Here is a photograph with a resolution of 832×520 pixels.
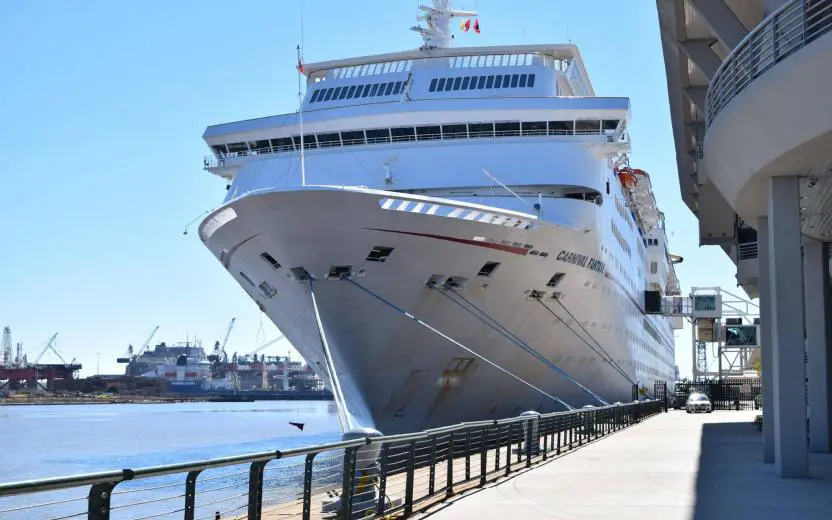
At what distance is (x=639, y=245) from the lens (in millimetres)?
49406

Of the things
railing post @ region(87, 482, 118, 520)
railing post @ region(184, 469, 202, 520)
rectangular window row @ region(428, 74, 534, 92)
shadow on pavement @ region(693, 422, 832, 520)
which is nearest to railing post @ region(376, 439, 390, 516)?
shadow on pavement @ region(693, 422, 832, 520)

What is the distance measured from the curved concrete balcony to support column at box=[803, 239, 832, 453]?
2112 mm

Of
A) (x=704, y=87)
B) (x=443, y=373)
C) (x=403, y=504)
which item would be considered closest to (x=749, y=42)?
(x=403, y=504)

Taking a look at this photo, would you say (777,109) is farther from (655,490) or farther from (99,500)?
(99,500)

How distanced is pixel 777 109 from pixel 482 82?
68.3 ft

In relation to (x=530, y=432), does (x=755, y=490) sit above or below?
below

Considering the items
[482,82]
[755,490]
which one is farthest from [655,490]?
[482,82]

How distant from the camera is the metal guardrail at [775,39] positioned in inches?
413

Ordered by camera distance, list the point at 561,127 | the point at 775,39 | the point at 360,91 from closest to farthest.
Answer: the point at 775,39, the point at 561,127, the point at 360,91

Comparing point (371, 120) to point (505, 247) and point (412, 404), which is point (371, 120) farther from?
point (412, 404)

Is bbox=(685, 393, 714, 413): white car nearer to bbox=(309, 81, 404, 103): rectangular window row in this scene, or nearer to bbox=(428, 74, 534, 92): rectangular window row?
bbox=(428, 74, 534, 92): rectangular window row

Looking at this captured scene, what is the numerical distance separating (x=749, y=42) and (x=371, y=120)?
17277 mm

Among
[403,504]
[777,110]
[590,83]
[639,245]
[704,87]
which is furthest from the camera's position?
[639,245]

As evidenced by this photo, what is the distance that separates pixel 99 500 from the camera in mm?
5305
